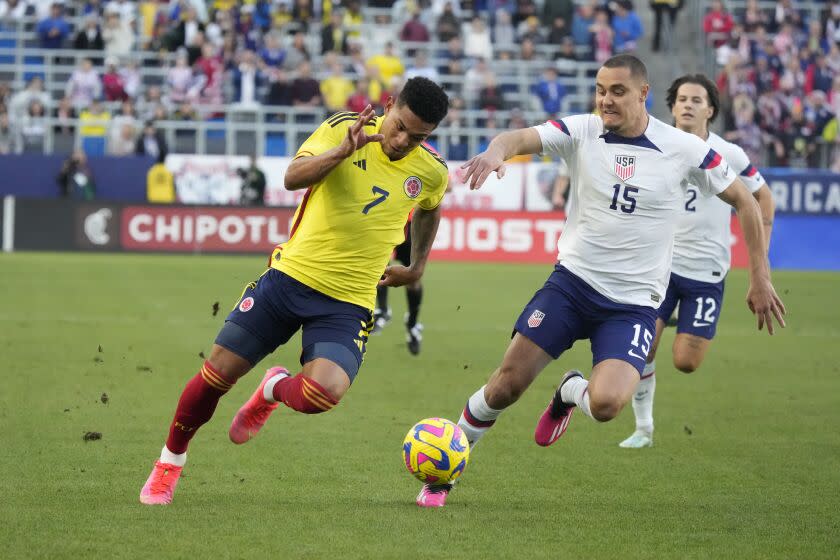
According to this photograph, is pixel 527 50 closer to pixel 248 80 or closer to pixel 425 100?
pixel 248 80

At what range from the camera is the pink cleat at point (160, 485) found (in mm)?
6980

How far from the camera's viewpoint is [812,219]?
26.6m

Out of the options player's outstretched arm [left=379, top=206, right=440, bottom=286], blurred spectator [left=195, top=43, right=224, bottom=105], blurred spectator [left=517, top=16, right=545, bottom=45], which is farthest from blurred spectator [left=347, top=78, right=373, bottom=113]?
player's outstretched arm [left=379, top=206, right=440, bottom=286]

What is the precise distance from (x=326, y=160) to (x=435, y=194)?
1046 mm

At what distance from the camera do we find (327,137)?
6.96 metres

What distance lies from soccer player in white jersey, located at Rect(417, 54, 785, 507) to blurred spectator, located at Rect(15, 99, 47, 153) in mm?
22155

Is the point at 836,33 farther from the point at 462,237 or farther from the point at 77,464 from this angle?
the point at 77,464

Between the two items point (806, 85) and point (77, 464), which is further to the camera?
point (806, 85)

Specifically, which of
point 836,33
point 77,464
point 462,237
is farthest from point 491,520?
point 836,33

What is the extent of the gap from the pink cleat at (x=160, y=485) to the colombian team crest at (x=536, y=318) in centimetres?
207

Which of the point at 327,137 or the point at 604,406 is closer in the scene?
the point at 327,137

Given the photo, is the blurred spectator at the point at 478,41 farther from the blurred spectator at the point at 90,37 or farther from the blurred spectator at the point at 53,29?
the blurred spectator at the point at 53,29

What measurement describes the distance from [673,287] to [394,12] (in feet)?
77.1

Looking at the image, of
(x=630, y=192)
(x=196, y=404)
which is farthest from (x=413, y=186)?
(x=196, y=404)
